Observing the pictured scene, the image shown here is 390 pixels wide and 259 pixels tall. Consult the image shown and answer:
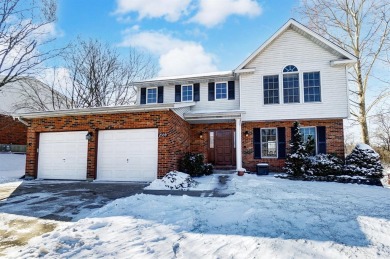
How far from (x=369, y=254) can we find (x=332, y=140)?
9737mm

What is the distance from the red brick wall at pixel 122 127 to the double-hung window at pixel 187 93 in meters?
2.61

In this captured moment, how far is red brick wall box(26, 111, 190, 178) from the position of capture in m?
9.29

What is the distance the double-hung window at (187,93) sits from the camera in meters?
13.7

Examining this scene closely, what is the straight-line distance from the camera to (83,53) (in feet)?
72.1

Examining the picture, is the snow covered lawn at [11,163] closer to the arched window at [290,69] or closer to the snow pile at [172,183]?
the snow pile at [172,183]

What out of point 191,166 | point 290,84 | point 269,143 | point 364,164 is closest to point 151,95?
point 191,166

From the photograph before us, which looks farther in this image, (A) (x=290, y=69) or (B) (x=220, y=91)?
(B) (x=220, y=91)

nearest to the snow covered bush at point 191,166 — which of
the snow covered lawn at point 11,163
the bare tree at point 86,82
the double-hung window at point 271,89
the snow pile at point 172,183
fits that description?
the snow pile at point 172,183

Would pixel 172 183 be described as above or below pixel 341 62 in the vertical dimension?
below

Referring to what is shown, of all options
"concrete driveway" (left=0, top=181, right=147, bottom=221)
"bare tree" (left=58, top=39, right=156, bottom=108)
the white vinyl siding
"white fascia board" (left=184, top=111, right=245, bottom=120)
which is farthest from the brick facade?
"bare tree" (left=58, top=39, right=156, bottom=108)

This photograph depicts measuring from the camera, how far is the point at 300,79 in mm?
11961

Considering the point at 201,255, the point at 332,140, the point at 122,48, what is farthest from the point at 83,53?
the point at 201,255

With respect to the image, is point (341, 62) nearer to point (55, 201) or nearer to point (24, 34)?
point (55, 201)

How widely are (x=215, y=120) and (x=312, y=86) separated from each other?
5344 millimetres
